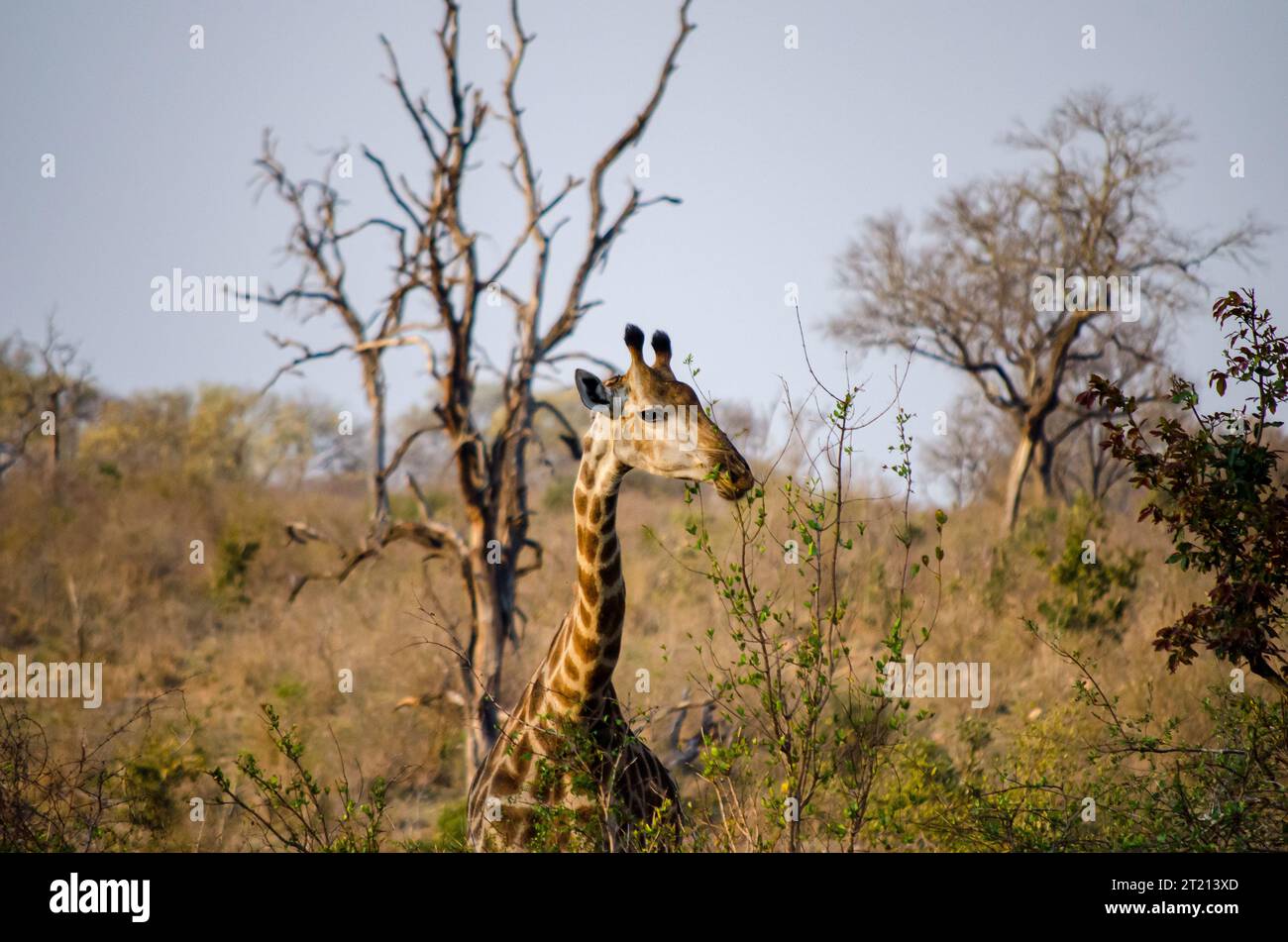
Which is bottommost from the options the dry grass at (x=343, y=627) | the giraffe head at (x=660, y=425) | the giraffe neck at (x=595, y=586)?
the dry grass at (x=343, y=627)

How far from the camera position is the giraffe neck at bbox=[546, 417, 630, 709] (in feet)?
17.2

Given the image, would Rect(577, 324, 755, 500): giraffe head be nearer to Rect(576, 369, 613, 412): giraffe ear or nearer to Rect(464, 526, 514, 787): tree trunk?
Rect(576, 369, 613, 412): giraffe ear

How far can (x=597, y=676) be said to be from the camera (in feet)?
17.1

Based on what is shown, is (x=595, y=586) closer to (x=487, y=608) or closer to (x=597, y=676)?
Result: (x=597, y=676)

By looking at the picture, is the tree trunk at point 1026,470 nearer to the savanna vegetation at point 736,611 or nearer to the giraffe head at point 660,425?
the savanna vegetation at point 736,611

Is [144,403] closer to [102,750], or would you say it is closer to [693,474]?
[102,750]

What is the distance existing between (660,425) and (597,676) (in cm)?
120

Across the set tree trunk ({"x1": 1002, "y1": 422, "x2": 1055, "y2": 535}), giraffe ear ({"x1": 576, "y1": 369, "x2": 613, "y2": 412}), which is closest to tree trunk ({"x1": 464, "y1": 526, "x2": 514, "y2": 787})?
giraffe ear ({"x1": 576, "y1": 369, "x2": 613, "y2": 412})

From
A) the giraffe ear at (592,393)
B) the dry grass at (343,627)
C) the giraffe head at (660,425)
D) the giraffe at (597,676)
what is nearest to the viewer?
the giraffe head at (660,425)

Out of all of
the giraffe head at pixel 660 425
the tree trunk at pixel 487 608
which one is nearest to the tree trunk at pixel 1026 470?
the tree trunk at pixel 487 608

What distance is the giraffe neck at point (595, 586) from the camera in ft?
17.2

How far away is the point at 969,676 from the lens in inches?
438

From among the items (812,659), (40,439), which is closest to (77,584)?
(40,439)
